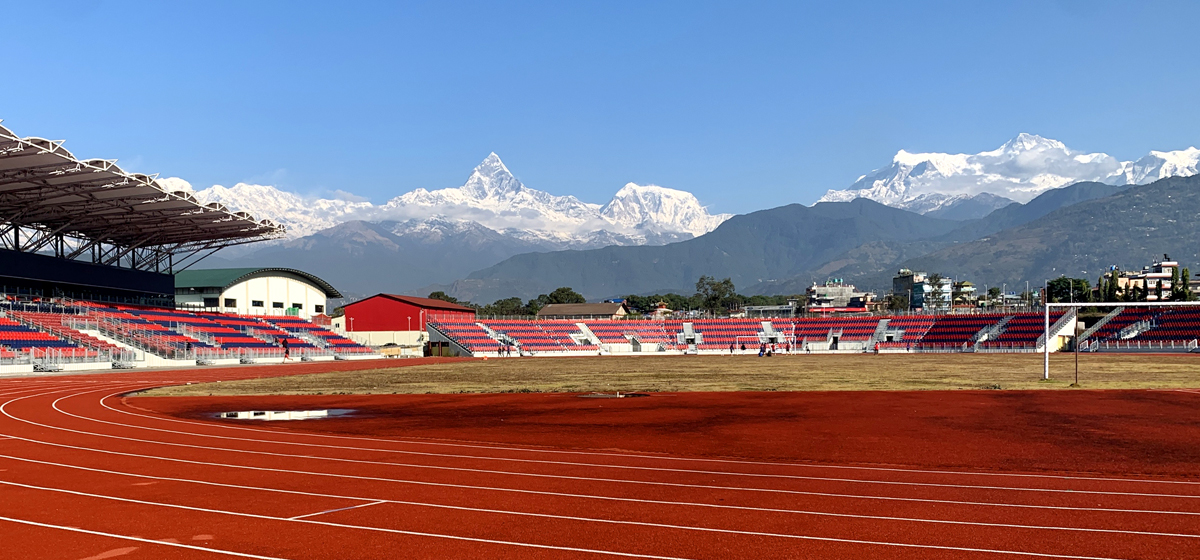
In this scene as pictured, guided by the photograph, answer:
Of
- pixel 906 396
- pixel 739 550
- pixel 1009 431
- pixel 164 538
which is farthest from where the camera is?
pixel 906 396

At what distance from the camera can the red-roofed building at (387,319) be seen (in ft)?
324

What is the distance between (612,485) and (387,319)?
91.7 m

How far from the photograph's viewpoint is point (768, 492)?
1191 cm

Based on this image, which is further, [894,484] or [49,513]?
[894,484]

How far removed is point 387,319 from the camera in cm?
10019

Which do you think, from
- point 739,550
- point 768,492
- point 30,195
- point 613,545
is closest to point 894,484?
point 768,492

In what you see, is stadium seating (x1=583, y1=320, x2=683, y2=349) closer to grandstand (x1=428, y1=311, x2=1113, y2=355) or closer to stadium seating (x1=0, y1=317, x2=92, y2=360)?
grandstand (x1=428, y1=311, x2=1113, y2=355)

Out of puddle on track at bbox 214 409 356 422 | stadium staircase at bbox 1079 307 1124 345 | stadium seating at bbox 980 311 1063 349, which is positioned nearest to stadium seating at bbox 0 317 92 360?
puddle on track at bbox 214 409 356 422

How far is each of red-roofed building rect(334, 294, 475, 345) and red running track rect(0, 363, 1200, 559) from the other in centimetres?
7564

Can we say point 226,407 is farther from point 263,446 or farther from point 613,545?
point 613,545

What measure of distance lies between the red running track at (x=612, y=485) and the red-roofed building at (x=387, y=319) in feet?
248

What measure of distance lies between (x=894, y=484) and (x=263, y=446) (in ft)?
41.5

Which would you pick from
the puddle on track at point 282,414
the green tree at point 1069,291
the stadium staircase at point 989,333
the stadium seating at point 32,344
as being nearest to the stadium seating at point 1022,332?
the stadium staircase at point 989,333

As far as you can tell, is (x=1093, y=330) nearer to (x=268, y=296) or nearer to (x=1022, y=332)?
(x=1022, y=332)
